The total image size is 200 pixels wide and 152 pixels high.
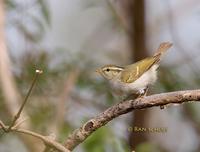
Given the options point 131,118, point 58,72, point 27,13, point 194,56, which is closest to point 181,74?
point 194,56

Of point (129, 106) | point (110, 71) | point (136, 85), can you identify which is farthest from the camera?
point (110, 71)

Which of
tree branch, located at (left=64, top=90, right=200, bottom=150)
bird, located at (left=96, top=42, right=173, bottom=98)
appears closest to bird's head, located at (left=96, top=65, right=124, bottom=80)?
bird, located at (left=96, top=42, right=173, bottom=98)

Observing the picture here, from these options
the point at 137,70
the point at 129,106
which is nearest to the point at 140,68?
the point at 137,70

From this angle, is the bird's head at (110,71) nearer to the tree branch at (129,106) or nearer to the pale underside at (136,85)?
the pale underside at (136,85)

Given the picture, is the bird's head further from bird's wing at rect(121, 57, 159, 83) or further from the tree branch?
the tree branch

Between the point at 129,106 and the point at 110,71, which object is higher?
the point at 129,106

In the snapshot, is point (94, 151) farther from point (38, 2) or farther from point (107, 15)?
point (107, 15)

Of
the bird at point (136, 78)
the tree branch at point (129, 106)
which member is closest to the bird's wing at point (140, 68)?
the bird at point (136, 78)

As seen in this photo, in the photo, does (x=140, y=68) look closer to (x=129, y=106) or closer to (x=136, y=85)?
(x=136, y=85)

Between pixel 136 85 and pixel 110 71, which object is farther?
pixel 110 71
